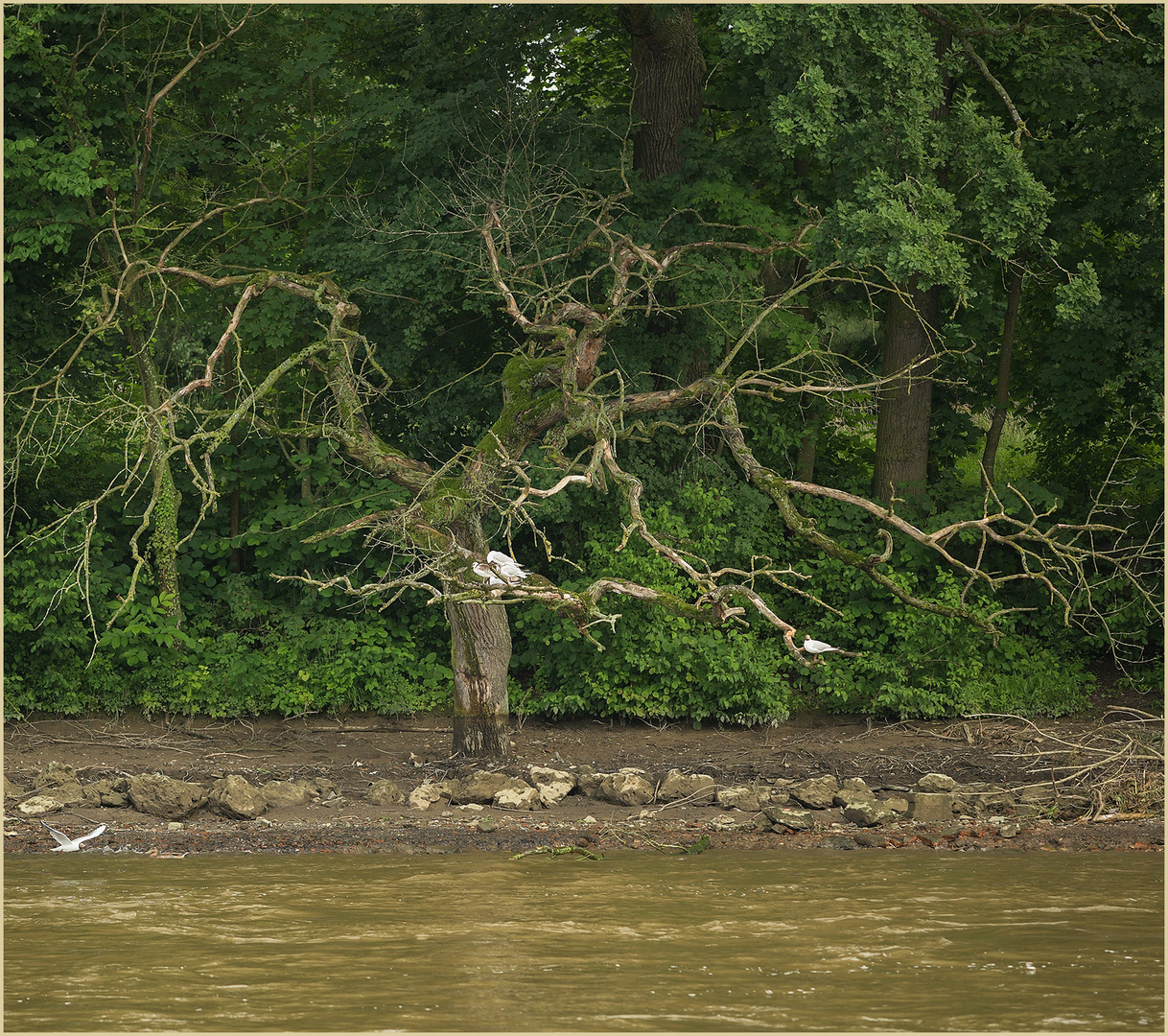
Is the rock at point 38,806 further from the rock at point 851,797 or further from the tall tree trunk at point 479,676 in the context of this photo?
the rock at point 851,797

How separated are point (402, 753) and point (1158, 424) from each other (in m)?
10.5

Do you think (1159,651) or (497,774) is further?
(1159,651)

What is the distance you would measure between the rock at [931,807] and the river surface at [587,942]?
1240 millimetres

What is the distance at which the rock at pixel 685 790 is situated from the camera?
42.2 feet

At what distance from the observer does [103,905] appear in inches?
367

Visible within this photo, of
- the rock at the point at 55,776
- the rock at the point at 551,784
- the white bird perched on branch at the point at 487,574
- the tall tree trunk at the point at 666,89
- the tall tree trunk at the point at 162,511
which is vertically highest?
the tall tree trunk at the point at 666,89

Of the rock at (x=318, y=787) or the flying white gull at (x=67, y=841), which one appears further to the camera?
the rock at (x=318, y=787)

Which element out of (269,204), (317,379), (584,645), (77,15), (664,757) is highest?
(77,15)

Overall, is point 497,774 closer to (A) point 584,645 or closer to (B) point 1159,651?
(A) point 584,645

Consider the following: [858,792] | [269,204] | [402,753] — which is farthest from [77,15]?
[858,792]

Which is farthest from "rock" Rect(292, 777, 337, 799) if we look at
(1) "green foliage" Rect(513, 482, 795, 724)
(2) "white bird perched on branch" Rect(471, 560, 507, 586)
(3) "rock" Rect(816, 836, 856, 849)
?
(3) "rock" Rect(816, 836, 856, 849)

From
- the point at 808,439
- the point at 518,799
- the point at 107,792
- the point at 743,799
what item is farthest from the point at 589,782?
the point at 808,439

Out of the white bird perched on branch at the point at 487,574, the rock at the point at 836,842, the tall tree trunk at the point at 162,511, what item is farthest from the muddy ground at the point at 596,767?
the white bird perched on branch at the point at 487,574

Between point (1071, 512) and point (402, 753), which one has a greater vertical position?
point (1071, 512)
